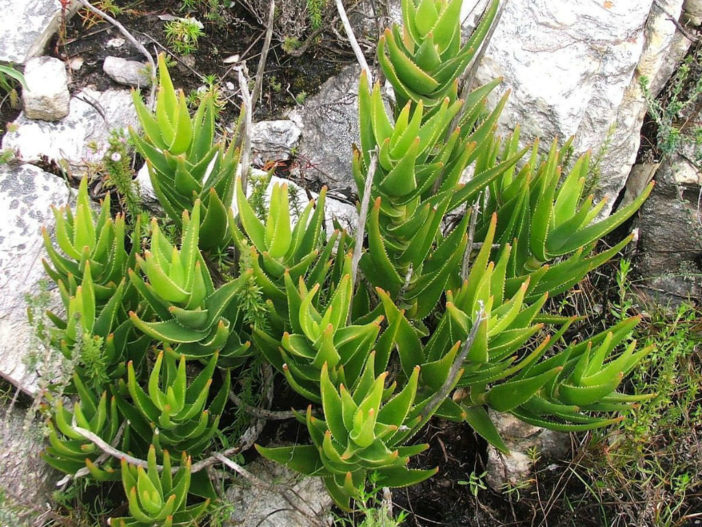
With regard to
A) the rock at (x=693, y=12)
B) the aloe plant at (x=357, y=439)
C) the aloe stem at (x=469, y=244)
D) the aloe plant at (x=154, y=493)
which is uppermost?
the rock at (x=693, y=12)

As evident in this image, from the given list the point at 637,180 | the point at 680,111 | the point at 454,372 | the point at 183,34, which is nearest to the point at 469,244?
the point at 454,372

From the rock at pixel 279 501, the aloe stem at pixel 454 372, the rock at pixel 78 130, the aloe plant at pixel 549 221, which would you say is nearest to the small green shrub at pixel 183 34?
the rock at pixel 78 130

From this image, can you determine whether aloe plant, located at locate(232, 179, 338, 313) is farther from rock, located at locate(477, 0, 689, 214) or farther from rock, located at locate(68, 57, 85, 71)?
rock, located at locate(68, 57, 85, 71)

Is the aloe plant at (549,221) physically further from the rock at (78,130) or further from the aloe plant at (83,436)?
the rock at (78,130)

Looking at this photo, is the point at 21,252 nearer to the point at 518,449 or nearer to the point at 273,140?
the point at 273,140

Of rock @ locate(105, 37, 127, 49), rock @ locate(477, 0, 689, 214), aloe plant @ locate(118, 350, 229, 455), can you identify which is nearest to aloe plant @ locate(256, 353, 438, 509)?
aloe plant @ locate(118, 350, 229, 455)

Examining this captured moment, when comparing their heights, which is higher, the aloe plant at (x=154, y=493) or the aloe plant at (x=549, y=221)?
the aloe plant at (x=549, y=221)
